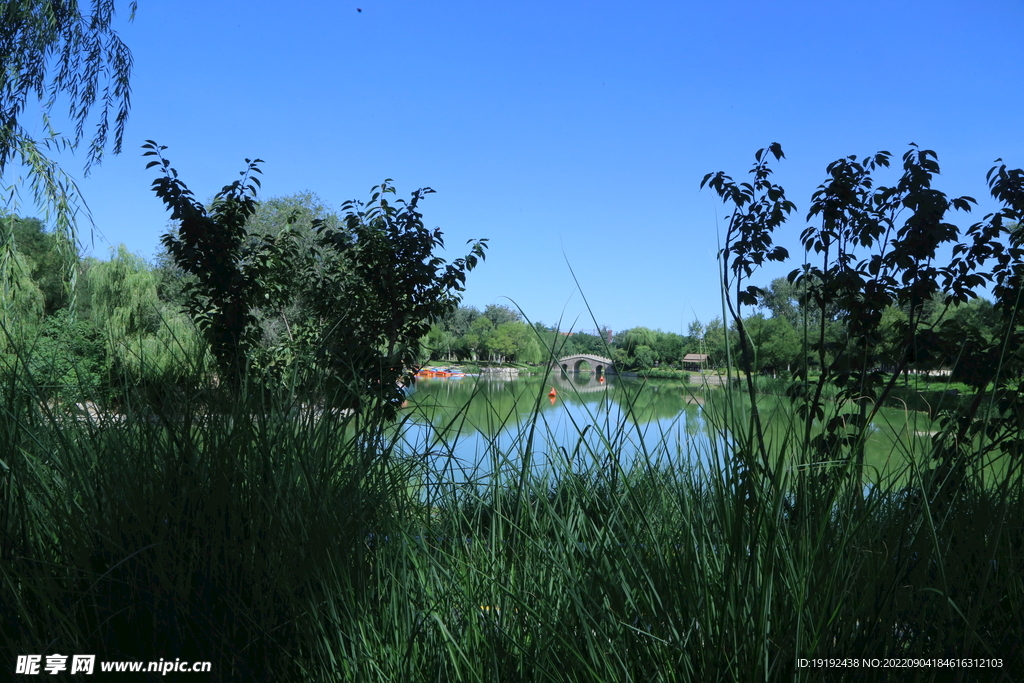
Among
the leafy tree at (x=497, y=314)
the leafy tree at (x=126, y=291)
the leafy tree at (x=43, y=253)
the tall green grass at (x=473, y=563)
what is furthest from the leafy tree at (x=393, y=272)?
the leafy tree at (x=126, y=291)

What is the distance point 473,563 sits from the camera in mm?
1680

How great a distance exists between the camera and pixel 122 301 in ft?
59.8

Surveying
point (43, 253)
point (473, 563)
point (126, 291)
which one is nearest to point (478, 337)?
point (473, 563)

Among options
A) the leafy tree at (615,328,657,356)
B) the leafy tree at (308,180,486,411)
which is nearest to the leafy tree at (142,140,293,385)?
the leafy tree at (308,180,486,411)

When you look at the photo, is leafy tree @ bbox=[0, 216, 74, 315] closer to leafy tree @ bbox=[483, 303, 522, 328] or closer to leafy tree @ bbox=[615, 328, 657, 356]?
leafy tree @ bbox=[483, 303, 522, 328]

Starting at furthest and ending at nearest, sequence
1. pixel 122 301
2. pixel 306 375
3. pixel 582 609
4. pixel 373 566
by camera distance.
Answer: pixel 122 301, pixel 306 375, pixel 373 566, pixel 582 609

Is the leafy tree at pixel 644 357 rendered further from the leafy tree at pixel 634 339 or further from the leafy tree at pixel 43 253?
the leafy tree at pixel 43 253

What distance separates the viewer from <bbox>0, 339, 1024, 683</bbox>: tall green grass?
45.1 inches

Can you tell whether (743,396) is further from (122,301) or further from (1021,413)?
(122,301)

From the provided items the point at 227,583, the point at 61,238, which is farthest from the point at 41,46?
the point at 227,583

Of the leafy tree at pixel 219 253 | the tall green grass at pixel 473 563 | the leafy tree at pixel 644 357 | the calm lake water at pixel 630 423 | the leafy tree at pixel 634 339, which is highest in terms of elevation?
the leafy tree at pixel 219 253

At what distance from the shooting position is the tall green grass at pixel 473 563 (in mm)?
1145

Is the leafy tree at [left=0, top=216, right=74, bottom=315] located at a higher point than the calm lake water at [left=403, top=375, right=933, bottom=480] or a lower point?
higher

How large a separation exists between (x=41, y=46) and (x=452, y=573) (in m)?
7.83
